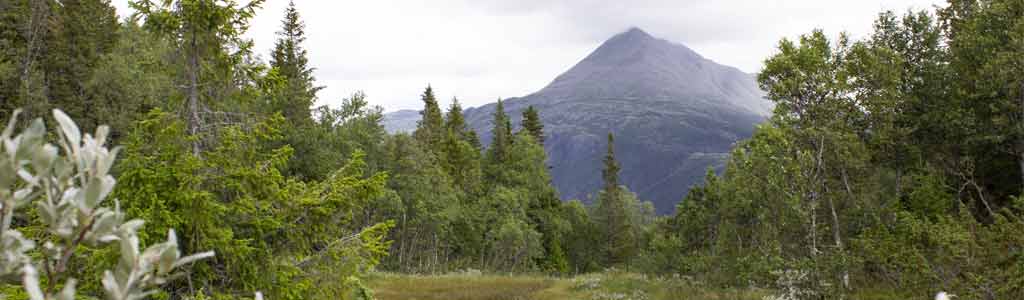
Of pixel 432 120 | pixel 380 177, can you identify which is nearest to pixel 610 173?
pixel 432 120

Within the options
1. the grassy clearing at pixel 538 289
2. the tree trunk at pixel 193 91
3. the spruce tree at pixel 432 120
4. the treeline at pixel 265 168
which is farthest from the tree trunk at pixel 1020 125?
the spruce tree at pixel 432 120

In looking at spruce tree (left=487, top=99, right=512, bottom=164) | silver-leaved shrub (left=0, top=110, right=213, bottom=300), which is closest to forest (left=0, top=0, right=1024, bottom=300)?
silver-leaved shrub (left=0, top=110, right=213, bottom=300)

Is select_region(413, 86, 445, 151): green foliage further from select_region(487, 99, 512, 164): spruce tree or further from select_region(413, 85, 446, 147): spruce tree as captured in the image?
select_region(487, 99, 512, 164): spruce tree

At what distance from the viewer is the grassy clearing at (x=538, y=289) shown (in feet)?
70.3

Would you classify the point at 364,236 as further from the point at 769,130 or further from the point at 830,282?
the point at 769,130

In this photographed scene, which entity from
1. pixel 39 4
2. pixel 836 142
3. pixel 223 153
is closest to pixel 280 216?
pixel 223 153

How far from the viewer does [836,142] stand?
739 inches

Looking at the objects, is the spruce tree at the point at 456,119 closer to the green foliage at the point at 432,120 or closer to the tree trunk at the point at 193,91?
the green foliage at the point at 432,120

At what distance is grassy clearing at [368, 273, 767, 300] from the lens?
70.3ft

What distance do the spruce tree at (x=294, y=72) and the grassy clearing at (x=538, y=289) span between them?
9.64 metres

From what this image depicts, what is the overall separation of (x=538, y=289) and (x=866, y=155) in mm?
13878

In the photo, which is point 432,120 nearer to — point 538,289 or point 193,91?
point 538,289

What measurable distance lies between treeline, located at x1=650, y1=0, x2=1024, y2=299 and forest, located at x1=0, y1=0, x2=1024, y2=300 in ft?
0.32

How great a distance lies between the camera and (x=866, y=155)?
64.3 feet
